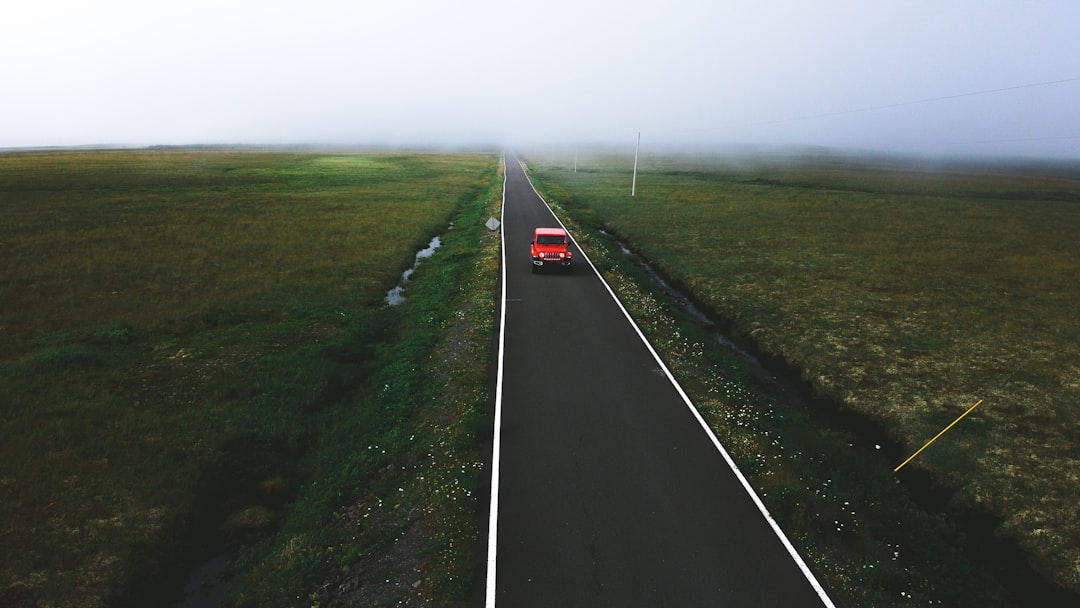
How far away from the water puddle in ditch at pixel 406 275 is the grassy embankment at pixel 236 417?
28.4 inches

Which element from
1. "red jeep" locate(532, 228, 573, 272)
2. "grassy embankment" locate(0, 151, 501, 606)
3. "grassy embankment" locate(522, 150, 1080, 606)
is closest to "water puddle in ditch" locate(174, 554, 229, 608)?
"grassy embankment" locate(0, 151, 501, 606)

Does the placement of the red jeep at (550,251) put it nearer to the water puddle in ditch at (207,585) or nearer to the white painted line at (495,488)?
the white painted line at (495,488)

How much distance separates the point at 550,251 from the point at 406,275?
10.9m

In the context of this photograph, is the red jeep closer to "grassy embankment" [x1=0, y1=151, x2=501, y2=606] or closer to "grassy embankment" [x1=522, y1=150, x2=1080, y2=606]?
"grassy embankment" [x1=0, y1=151, x2=501, y2=606]

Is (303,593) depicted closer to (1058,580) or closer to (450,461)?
(450,461)

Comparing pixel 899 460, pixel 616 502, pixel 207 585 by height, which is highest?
pixel 616 502

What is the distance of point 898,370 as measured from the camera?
2130 centimetres

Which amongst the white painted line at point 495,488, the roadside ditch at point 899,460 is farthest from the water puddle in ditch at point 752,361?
the white painted line at point 495,488

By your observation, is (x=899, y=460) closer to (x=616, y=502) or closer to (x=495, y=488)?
(x=616, y=502)

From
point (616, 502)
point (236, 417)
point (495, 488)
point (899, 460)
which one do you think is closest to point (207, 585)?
point (495, 488)

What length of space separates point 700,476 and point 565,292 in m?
16.4

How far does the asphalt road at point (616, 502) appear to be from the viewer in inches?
397

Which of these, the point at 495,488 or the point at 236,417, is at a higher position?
the point at 495,488

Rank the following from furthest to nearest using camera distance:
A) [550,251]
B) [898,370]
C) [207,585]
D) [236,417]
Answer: [550,251], [898,370], [236,417], [207,585]
